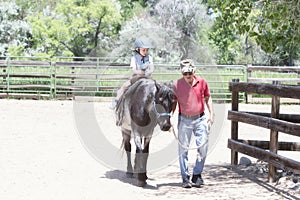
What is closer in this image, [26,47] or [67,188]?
[67,188]

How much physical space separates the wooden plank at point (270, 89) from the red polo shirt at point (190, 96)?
0.97 m

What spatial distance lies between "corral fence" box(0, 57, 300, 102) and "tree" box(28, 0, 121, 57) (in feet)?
40.8

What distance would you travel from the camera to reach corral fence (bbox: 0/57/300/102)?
2030cm

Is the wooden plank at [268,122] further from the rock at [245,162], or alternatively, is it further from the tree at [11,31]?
the tree at [11,31]

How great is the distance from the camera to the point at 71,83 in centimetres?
2056

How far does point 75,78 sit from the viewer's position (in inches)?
819

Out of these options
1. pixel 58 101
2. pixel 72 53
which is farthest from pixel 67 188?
pixel 72 53

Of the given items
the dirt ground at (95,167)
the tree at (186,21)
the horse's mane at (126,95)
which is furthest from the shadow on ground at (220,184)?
the tree at (186,21)

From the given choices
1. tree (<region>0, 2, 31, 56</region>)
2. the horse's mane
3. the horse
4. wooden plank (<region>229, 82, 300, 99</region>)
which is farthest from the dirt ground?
tree (<region>0, 2, 31, 56</region>)

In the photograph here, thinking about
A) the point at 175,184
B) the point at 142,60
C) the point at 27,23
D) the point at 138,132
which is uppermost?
the point at 27,23

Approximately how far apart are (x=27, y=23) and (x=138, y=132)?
30.3 metres

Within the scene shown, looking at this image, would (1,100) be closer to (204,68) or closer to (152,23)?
(204,68)

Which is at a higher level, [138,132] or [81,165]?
[138,132]

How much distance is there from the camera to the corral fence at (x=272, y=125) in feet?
21.7
